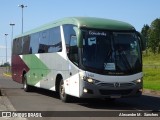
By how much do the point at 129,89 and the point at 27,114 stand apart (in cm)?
431

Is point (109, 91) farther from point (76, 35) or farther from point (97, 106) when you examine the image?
point (76, 35)

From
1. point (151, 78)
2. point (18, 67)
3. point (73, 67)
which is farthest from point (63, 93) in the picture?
point (151, 78)

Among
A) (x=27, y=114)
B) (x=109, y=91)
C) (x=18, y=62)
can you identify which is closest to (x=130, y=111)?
(x=109, y=91)

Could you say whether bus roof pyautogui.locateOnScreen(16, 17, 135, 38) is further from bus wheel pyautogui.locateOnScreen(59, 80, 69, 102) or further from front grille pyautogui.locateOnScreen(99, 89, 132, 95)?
bus wheel pyautogui.locateOnScreen(59, 80, 69, 102)

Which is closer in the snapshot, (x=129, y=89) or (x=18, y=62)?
(x=129, y=89)

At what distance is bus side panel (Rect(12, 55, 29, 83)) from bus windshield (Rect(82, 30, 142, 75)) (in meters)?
9.58

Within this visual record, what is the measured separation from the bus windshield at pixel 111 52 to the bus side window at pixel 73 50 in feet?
1.72

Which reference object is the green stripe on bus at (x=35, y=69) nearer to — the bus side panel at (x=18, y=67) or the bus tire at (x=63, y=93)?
the bus side panel at (x=18, y=67)

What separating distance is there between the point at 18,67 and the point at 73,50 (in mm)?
11464

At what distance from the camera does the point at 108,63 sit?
1636cm

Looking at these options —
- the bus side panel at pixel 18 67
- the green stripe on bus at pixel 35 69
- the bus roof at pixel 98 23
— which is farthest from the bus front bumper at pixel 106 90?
the bus side panel at pixel 18 67

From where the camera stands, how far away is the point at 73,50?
17.2 meters

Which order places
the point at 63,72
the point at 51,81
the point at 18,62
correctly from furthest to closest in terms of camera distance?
the point at 18,62
the point at 51,81
the point at 63,72

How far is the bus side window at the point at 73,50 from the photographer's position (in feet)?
55.2
